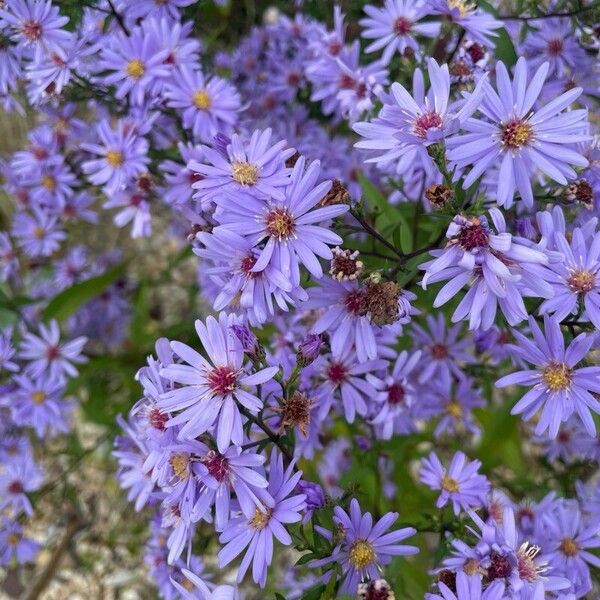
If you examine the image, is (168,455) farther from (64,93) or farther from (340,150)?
(340,150)

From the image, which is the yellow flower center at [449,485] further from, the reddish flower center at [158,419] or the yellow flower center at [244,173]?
the yellow flower center at [244,173]

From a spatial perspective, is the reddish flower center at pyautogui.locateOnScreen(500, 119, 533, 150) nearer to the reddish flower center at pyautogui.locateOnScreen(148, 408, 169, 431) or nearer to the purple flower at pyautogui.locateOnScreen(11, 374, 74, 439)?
the reddish flower center at pyautogui.locateOnScreen(148, 408, 169, 431)

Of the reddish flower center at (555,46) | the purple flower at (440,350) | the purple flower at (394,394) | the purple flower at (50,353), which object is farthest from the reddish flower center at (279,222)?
the purple flower at (50,353)

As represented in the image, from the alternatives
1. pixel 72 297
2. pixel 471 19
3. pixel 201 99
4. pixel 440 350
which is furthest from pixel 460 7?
pixel 72 297

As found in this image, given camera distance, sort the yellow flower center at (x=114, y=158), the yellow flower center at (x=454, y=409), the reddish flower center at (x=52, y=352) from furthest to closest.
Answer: the reddish flower center at (x=52, y=352), the yellow flower center at (x=454, y=409), the yellow flower center at (x=114, y=158)

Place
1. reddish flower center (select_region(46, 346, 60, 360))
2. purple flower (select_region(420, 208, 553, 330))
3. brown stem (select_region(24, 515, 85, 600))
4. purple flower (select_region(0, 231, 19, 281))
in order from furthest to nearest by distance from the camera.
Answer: brown stem (select_region(24, 515, 85, 600))
purple flower (select_region(0, 231, 19, 281))
reddish flower center (select_region(46, 346, 60, 360))
purple flower (select_region(420, 208, 553, 330))

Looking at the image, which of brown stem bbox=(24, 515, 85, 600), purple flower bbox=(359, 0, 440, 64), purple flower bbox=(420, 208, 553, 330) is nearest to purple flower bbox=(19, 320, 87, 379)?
brown stem bbox=(24, 515, 85, 600)
